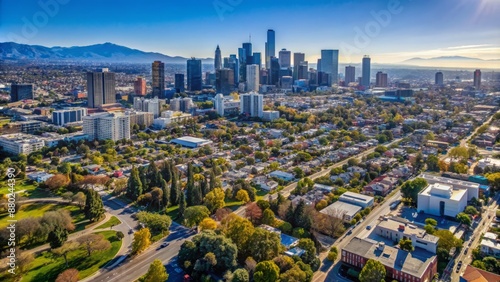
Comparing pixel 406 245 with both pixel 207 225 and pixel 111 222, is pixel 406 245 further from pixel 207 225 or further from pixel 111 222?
pixel 111 222

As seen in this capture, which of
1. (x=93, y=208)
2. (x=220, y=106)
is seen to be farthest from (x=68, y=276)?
(x=220, y=106)

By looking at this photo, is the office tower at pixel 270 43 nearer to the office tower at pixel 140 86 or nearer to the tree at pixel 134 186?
the office tower at pixel 140 86

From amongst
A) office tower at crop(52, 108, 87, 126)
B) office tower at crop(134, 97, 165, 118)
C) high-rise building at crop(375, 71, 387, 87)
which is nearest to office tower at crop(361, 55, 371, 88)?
high-rise building at crop(375, 71, 387, 87)

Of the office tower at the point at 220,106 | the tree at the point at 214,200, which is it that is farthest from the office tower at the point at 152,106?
the tree at the point at 214,200

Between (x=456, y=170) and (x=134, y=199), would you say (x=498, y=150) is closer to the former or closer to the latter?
(x=456, y=170)

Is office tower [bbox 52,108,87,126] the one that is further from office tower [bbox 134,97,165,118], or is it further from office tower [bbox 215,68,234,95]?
office tower [bbox 215,68,234,95]

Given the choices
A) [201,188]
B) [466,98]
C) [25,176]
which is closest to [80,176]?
[25,176]
